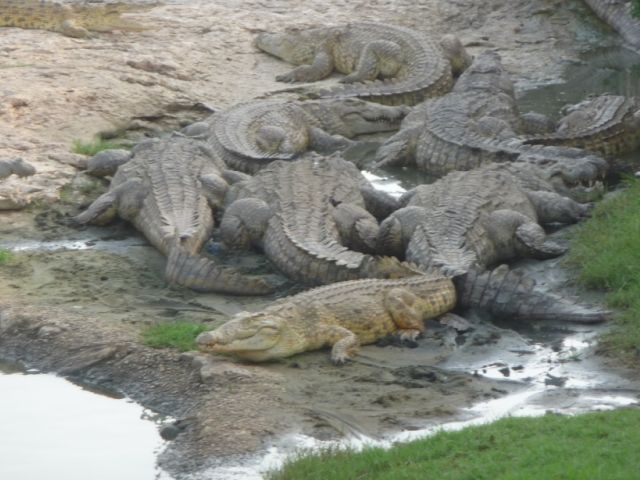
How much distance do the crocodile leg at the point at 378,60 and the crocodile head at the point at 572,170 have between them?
Answer: 14.2 ft

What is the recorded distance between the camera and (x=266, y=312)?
7918mm

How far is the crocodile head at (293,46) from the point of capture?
16031 millimetres

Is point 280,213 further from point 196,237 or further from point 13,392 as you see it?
point 13,392

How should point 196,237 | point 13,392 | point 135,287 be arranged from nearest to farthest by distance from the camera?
point 13,392 → point 135,287 → point 196,237

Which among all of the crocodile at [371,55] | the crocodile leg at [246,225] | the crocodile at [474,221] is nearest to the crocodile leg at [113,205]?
the crocodile leg at [246,225]

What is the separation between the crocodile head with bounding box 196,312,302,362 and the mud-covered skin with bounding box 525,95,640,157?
4741 millimetres

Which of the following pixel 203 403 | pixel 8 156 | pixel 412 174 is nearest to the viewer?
pixel 203 403

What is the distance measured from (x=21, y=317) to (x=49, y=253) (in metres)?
1.37

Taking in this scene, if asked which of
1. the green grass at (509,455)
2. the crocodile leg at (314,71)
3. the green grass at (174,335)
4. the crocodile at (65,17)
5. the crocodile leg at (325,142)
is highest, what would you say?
the green grass at (509,455)

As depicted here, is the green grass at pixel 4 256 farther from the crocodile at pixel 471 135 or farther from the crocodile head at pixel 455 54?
the crocodile head at pixel 455 54

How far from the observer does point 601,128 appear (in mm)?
12164

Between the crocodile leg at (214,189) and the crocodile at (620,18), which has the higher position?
the crocodile at (620,18)

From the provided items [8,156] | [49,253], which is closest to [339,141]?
[8,156]

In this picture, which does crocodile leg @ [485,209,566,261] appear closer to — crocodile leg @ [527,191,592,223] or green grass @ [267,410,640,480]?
crocodile leg @ [527,191,592,223]
